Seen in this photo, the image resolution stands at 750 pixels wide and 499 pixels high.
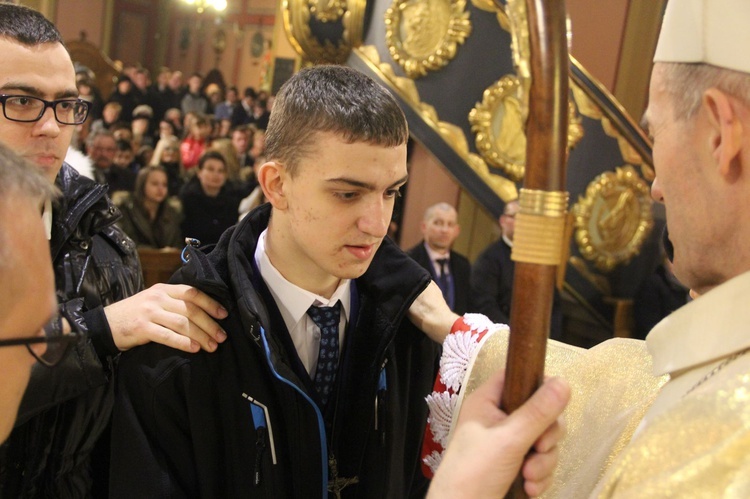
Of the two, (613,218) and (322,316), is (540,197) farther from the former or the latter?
(613,218)

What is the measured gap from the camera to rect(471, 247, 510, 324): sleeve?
178 inches

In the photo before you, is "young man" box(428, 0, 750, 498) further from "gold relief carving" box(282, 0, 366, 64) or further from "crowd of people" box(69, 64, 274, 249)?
"gold relief carving" box(282, 0, 366, 64)

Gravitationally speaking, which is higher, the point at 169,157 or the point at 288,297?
the point at 288,297

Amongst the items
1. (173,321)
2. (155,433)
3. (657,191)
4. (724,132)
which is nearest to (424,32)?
(173,321)

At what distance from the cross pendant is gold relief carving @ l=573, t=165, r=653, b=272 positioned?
391cm

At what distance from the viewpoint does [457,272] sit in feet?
16.3

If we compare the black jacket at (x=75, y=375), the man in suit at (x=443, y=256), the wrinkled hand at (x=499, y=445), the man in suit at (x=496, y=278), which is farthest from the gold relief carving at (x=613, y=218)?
the wrinkled hand at (x=499, y=445)

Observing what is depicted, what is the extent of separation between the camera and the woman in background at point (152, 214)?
4973 millimetres

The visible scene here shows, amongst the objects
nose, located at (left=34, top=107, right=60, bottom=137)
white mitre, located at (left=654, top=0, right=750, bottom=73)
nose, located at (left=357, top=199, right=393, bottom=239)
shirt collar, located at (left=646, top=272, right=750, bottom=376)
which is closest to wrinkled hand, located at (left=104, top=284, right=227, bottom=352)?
nose, located at (left=357, top=199, right=393, bottom=239)

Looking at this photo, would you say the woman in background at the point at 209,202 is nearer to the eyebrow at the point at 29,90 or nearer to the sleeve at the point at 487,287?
the sleeve at the point at 487,287

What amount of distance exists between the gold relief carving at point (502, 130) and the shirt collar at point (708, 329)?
3.98 m

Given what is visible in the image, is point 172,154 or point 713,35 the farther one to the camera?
point 172,154

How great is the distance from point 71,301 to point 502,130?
3697mm

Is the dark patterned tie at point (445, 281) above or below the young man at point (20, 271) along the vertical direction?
below
